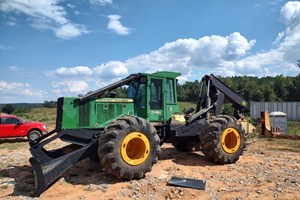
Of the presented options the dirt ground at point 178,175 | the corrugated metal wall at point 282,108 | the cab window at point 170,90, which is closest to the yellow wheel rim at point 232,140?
the dirt ground at point 178,175

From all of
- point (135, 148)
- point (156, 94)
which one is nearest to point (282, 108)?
point (156, 94)

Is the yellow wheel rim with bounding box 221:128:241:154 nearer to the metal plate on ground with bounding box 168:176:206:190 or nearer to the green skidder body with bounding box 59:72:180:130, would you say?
the green skidder body with bounding box 59:72:180:130

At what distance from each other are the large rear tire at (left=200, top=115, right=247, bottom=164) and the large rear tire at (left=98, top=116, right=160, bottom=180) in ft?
6.91

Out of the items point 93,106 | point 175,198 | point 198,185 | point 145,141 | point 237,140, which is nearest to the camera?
point 175,198

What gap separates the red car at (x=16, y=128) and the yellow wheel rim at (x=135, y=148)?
500 inches

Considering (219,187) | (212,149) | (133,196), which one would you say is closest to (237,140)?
(212,149)

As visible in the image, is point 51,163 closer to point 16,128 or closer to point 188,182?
point 188,182

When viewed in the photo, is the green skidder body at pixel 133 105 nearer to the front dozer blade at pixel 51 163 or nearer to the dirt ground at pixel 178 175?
the front dozer blade at pixel 51 163

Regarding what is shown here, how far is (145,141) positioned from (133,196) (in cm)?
171

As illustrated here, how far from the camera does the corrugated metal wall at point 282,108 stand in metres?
43.2

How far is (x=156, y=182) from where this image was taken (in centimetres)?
816

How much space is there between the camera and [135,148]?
8.81 m

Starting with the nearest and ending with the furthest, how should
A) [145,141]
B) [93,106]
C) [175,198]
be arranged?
[175,198] → [145,141] → [93,106]

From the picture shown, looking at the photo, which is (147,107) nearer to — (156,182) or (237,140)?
(156,182)
